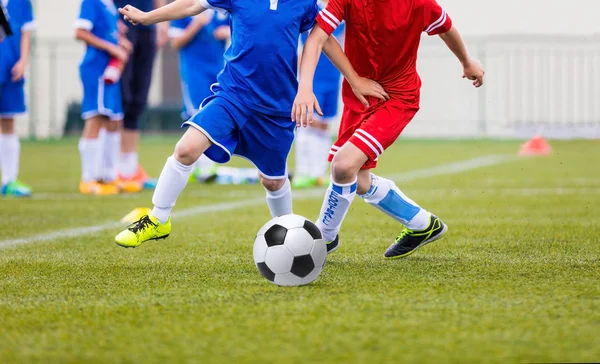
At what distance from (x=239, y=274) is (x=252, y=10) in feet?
4.15

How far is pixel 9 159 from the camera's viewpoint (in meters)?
8.05

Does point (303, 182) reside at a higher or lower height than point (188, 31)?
lower

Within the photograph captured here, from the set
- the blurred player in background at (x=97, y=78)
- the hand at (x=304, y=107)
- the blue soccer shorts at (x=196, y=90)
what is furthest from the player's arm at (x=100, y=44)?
the hand at (x=304, y=107)

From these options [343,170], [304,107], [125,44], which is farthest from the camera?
[125,44]

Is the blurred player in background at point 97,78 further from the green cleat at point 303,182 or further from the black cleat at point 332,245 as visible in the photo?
the black cleat at point 332,245

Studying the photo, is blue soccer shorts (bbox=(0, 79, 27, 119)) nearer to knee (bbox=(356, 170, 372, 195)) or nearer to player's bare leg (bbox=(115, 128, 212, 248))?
player's bare leg (bbox=(115, 128, 212, 248))

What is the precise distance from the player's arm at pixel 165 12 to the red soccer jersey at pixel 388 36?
62 cm

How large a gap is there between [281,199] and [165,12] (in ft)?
3.60

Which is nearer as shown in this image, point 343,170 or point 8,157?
point 343,170

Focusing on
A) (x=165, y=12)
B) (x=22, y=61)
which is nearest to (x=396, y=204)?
(x=165, y=12)

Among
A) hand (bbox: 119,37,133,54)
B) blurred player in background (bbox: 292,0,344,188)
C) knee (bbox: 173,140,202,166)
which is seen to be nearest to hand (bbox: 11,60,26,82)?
hand (bbox: 119,37,133,54)

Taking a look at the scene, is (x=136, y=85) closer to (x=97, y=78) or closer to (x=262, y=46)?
(x=97, y=78)

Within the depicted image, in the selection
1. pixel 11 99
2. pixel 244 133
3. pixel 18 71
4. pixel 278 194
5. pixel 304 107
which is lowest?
pixel 11 99

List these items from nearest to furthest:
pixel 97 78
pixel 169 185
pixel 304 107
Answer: pixel 304 107 < pixel 169 185 < pixel 97 78
